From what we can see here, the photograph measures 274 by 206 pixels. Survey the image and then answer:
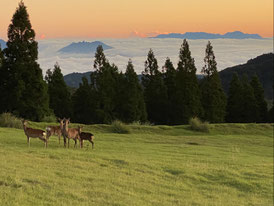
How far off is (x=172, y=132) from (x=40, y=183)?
24.4 metres

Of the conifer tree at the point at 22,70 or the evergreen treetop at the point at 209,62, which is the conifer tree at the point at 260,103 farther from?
the conifer tree at the point at 22,70

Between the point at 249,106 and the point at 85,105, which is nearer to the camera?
the point at 249,106

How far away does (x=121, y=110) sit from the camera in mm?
64562

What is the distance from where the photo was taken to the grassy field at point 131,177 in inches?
423

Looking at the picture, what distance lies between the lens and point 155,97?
6900 centimetres

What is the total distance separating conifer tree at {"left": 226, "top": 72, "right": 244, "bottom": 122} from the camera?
68375 millimetres

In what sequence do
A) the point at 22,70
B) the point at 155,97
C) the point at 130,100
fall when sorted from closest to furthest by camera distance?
the point at 22,70 → the point at 130,100 → the point at 155,97

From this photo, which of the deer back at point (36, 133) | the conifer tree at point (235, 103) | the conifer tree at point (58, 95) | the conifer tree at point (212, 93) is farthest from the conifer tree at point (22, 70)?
the conifer tree at point (235, 103)

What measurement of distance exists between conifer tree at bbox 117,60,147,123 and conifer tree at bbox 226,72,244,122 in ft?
52.7

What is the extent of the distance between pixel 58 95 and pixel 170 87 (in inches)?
789

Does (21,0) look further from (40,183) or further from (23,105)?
(40,183)

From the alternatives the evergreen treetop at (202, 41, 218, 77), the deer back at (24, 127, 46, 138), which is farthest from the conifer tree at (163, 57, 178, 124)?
the deer back at (24, 127, 46, 138)

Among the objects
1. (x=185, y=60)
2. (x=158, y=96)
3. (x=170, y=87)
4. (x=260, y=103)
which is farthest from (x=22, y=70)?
(x=260, y=103)

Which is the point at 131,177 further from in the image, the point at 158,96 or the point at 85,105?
the point at 85,105
